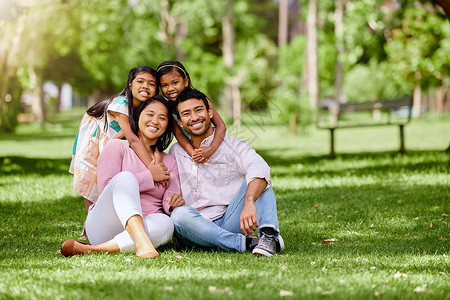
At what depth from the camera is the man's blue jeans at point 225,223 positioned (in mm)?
4488

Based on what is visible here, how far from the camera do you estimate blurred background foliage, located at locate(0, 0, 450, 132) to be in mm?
21031

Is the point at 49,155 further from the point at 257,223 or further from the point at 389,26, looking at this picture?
the point at 389,26

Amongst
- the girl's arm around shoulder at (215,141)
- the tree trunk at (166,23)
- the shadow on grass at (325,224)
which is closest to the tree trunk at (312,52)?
the tree trunk at (166,23)

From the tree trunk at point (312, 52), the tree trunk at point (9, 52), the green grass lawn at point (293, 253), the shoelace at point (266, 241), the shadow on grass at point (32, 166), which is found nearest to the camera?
the green grass lawn at point (293, 253)

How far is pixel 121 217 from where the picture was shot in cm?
421

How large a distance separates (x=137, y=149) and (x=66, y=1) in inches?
684

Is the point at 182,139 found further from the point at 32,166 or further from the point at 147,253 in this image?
the point at 32,166

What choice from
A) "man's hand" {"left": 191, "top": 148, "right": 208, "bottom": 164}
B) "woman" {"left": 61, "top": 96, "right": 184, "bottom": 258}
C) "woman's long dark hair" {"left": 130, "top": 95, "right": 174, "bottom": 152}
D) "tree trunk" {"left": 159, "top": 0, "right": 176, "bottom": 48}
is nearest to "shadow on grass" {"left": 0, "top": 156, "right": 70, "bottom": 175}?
"woman's long dark hair" {"left": 130, "top": 95, "right": 174, "bottom": 152}

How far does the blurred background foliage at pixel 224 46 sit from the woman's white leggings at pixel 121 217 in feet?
41.4

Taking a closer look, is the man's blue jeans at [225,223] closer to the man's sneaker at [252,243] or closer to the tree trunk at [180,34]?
the man's sneaker at [252,243]

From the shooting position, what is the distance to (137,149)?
15.4 ft

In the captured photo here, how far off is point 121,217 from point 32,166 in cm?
884

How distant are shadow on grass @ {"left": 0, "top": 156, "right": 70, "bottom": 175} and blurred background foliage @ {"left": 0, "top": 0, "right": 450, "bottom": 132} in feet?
15.9

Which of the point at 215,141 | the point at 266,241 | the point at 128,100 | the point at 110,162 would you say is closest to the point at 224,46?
the point at 128,100
